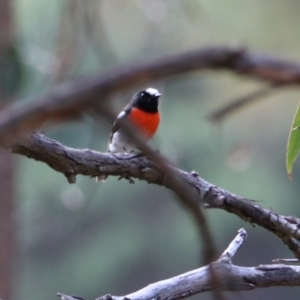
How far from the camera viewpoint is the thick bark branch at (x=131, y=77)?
1.54 ft

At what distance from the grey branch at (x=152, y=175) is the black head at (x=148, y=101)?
241 cm

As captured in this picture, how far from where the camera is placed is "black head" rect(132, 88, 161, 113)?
431 centimetres

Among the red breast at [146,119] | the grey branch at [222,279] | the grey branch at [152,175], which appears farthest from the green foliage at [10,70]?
the grey branch at [222,279]

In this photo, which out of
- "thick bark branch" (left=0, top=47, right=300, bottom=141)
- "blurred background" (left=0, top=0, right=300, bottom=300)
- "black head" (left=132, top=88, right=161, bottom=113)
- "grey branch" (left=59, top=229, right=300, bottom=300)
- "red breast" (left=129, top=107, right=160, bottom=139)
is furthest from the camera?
"blurred background" (left=0, top=0, right=300, bottom=300)

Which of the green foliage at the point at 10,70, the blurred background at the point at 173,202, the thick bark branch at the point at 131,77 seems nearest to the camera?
the thick bark branch at the point at 131,77

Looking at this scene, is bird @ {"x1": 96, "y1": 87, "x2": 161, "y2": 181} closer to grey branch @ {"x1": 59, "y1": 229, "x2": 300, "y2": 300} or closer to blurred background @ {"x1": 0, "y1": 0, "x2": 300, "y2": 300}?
grey branch @ {"x1": 59, "y1": 229, "x2": 300, "y2": 300}

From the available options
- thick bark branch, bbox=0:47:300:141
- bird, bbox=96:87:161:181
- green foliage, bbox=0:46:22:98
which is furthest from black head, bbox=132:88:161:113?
thick bark branch, bbox=0:47:300:141

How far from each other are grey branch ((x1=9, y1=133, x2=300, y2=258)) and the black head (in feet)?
7.90

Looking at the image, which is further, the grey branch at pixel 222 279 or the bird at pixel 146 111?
the bird at pixel 146 111

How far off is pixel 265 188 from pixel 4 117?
37.2 feet

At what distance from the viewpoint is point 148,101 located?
4340 millimetres

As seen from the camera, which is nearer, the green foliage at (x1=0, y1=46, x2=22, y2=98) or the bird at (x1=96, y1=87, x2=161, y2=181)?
the green foliage at (x1=0, y1=46, x2=22, y2=98)

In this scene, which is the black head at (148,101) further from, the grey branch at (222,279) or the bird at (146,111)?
the grey branch at (222,279)

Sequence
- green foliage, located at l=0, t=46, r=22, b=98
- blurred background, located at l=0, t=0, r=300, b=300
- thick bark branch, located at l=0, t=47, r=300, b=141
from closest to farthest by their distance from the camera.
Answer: thick bark branch, located at l=0, t=47, r=300, b=141
green foliage, located at l=0, t=46, r=22, b=98
blurred background, located at l=0, t=0, r=300, b=300
